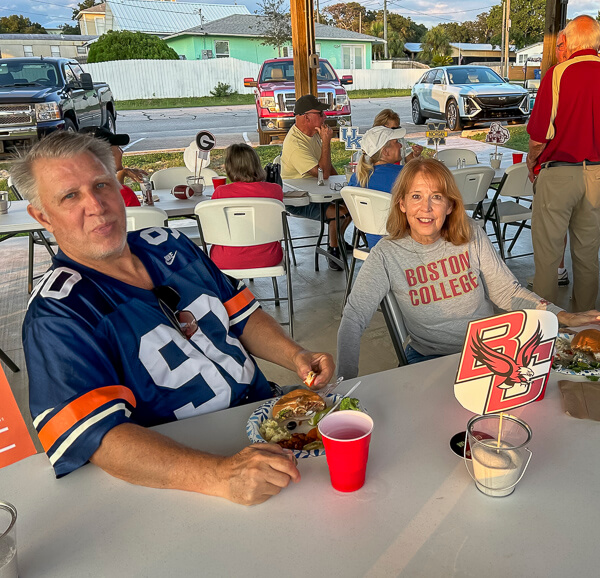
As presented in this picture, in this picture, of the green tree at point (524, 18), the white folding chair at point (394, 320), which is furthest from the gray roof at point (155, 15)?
the white folding chair at point (394, 320)

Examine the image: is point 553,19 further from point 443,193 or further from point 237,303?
point 237,303

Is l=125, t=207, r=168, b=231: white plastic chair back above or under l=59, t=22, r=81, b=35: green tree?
under

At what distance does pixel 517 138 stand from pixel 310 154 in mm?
8405

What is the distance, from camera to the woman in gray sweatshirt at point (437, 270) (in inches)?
78.1

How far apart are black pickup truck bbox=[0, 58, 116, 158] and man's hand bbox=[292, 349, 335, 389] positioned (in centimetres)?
776

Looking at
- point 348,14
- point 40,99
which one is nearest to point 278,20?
point 40,99

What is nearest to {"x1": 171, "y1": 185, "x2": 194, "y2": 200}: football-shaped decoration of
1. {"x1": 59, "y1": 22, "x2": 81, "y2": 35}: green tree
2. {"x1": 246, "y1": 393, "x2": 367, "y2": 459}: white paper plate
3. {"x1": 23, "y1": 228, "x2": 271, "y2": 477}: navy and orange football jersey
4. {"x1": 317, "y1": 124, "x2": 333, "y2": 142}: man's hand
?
{"x1": 317, "y1": 124, "x2": 333, "y2": 142}: man's hand

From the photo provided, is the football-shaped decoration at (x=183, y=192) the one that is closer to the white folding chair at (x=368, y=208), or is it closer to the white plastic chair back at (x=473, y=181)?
the white folding chair at (x=368, y=208)

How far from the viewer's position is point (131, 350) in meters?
1.28

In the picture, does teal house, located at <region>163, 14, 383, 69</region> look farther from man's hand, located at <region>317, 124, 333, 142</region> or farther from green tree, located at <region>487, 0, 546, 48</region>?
man's hand, located at <region>317, 124, 333, 142</region>

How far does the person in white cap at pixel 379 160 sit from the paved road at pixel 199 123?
7.58m

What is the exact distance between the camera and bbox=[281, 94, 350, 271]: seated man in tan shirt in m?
4.89

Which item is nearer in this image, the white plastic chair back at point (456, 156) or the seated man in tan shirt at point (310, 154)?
the seated man in tan shirt at point (310, 154)

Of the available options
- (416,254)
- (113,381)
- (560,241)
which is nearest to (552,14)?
(560,241)
